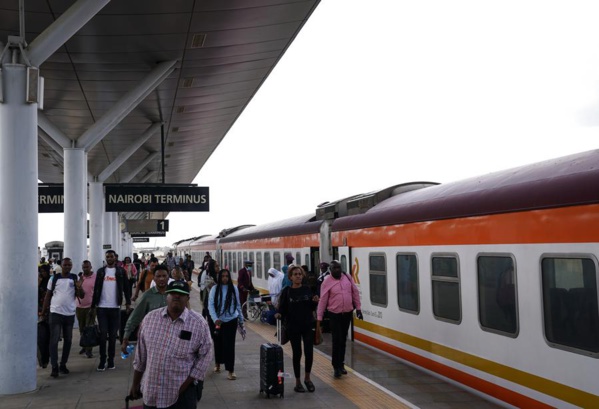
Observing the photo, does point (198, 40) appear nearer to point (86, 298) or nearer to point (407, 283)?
point (86, 298)

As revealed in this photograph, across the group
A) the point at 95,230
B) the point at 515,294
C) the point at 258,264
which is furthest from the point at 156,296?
the point at 258,264

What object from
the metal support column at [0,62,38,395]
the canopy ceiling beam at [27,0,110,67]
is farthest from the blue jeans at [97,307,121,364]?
the canopy ceiling beam at [27,0,110,67]

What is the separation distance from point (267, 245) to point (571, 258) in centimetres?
1504

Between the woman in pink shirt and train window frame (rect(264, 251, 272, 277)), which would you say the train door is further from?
train window frame (rect(264, 251, 272, 277))

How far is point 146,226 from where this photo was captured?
3503cm

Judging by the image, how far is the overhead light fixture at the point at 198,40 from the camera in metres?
10.7

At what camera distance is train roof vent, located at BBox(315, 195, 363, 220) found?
514 inches

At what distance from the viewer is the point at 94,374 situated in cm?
912

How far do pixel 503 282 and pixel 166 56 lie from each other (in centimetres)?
763

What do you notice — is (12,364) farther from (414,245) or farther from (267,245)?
(267,245)

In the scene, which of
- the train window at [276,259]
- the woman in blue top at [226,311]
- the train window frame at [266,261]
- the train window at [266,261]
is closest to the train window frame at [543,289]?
the woman in blue top at [226,311]

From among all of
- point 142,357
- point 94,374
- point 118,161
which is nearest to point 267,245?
point 118,161

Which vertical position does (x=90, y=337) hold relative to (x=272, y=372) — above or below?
above

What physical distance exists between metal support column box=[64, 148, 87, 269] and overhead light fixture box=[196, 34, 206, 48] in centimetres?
440
